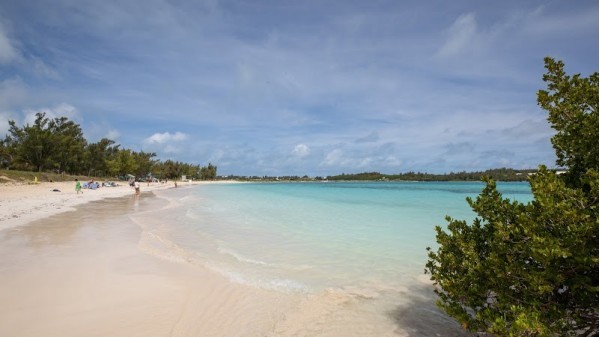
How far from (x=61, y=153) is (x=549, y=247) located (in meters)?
84.6

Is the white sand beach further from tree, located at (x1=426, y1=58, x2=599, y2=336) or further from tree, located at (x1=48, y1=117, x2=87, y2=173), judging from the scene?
tree, located at (x1=48, y1=117, x2=87, y2=173)

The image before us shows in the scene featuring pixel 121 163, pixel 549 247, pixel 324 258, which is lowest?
pixel 324 258

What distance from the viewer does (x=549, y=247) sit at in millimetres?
3426

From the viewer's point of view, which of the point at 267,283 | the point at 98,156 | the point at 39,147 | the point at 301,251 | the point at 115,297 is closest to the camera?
the point at 115,297

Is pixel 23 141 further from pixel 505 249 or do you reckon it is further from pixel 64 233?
pixel 505 249

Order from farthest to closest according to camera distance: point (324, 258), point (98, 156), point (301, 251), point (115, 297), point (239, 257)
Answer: point (98, 156)
point (301, 251)
point (324, 258)
point (239, 257)
point (115, 297)

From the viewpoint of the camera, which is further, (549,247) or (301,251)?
(301,251)

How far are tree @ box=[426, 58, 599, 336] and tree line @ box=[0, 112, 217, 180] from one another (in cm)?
7936

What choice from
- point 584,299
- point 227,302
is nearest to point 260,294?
point 227,302

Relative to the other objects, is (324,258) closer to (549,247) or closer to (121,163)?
(549,247)

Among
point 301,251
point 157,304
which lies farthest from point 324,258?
point 157,304

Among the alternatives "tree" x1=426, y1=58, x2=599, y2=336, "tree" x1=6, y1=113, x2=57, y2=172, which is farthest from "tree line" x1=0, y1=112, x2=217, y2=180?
"tree" x1=426, y1=58, x2=599, y2=336

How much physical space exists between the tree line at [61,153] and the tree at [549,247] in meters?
79.4

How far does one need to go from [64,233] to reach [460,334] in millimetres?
15341
